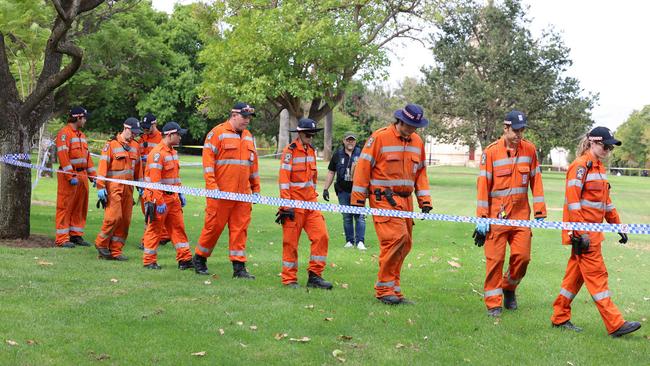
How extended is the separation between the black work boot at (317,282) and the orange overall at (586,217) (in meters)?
2.76

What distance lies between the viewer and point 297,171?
30.0 ft

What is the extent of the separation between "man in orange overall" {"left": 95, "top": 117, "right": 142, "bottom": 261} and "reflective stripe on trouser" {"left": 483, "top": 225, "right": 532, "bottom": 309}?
5.49 meters

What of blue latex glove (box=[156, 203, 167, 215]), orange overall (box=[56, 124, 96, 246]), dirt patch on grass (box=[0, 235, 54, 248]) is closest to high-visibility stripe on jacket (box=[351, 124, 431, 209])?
blue latex glove (box=[156, 203, 167, 215])

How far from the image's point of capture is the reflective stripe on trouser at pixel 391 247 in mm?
8016

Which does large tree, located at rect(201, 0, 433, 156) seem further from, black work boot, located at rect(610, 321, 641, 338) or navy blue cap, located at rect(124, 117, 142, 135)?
black work boot, located at rect(610, 321, 641, 338)

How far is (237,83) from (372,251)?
20988 mm

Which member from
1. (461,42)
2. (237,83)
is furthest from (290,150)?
(461,42)

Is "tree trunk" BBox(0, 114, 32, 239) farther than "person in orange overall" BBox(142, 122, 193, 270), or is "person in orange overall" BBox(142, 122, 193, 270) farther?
A: "tree trunk" BBox(0, 114, 32, 239)

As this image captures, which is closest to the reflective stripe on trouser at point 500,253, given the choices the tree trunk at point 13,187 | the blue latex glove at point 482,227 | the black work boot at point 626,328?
the blue latex glove at point 482,227

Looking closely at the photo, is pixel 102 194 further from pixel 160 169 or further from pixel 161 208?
pixel 161 208

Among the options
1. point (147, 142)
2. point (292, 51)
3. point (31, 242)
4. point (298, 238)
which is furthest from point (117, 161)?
point (292, 51)

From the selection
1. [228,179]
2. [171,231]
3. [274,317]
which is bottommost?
[274,317]

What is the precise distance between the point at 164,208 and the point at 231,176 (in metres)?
1.16

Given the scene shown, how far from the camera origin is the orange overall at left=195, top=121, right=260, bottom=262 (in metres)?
9.26
